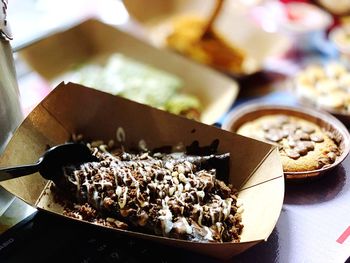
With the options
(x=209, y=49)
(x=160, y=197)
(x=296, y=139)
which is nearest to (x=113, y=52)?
(x=209, y=49)

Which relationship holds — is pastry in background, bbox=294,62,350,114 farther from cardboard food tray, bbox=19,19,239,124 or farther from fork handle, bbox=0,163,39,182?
fork handle, bbox=0,163,39,182

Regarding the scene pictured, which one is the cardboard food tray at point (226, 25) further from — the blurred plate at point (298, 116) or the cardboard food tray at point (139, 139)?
the cardboard food tray at point (139, 139)

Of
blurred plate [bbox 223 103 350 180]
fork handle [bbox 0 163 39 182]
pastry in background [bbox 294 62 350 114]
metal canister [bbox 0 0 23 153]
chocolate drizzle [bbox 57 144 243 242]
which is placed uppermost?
metal canister [bbox 0 0 23 153]

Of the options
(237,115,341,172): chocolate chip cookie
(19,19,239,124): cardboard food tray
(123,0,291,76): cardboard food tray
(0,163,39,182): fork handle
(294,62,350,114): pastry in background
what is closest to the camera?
(0,163,39,182): fork handle

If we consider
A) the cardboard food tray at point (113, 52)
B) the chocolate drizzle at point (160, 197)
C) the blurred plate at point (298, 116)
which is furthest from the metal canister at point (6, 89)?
the cardboard food tray at point (113, 52)

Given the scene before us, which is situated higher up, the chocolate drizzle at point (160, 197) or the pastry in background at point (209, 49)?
the chocolate drizzle at point (160, 197)

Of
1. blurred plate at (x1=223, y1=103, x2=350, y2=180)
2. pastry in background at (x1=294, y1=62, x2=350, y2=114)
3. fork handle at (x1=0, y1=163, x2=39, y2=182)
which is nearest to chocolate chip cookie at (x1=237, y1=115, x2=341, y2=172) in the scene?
blurred plate at (x1=223, y1=103, x2=350, y2=180)
